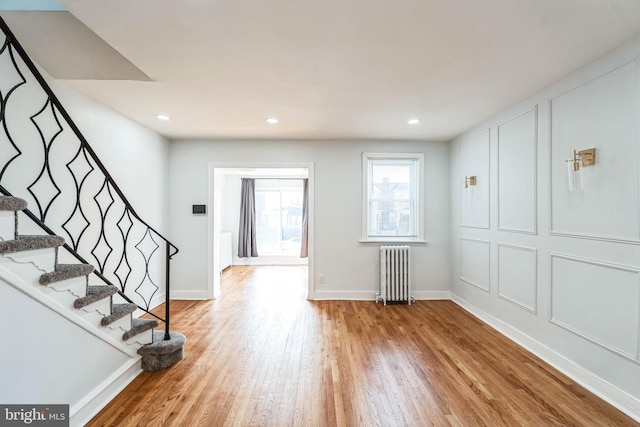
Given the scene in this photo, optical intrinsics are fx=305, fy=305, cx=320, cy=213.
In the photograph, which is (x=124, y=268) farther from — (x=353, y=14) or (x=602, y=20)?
(x=602, y=20)

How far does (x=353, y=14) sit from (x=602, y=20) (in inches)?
58.5

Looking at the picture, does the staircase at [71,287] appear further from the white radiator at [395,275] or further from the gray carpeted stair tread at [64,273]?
the white radiator at [395,275]

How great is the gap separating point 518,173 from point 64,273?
12.6 ft

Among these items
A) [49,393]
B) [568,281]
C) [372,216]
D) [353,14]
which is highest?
[353,14]

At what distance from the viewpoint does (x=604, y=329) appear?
2.23m

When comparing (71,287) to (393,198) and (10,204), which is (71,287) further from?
(393,198)

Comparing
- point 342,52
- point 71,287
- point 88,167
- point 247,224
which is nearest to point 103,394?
point 71,287

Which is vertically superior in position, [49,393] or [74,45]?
[74,45]

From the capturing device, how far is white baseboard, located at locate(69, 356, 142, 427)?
185 centimetres

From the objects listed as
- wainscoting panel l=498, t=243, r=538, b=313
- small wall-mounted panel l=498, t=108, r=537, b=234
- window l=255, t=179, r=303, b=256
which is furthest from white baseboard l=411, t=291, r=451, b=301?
window l=255, t=179, r=303, b=256

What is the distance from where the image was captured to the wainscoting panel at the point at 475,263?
375 centimetres

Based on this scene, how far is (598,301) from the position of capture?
2.28m

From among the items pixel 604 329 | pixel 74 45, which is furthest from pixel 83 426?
pixel 604 329

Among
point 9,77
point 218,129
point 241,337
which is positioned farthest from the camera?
point 218,129
